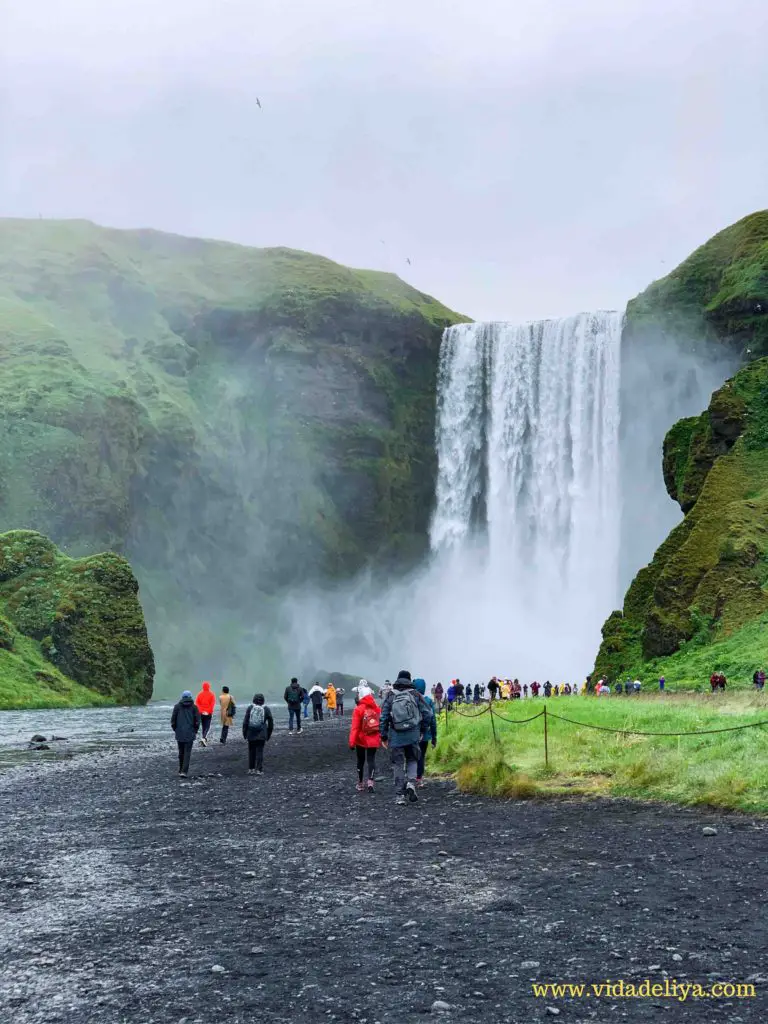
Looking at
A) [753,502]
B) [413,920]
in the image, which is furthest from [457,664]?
[413,920]

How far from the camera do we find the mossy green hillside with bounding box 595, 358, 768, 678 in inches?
1813

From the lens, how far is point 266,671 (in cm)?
10356

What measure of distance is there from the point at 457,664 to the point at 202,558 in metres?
29.2

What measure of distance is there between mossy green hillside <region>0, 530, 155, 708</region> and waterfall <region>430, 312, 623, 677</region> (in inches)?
1202

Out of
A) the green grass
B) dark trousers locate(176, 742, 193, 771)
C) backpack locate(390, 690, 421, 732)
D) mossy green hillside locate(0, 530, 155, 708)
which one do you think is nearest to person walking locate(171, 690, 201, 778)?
dark trousers locate(176, 742, 193, 771)

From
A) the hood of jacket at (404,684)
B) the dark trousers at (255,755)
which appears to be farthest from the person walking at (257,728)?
the hood of jacket at (404,684)

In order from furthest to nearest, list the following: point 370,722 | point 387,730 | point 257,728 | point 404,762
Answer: point 257,728, point 370,722, point 404,762, point 387,730

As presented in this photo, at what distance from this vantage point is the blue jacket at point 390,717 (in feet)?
60.6

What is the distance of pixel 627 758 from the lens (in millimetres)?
19562

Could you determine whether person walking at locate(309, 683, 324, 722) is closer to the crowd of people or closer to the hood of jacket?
the crowd of people

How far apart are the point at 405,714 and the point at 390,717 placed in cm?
35

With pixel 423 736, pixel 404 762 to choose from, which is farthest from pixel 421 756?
pixel 404 762

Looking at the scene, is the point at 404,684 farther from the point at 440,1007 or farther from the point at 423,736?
the point at 440,1007

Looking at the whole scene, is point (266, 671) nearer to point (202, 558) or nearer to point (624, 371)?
point (202, 558)
